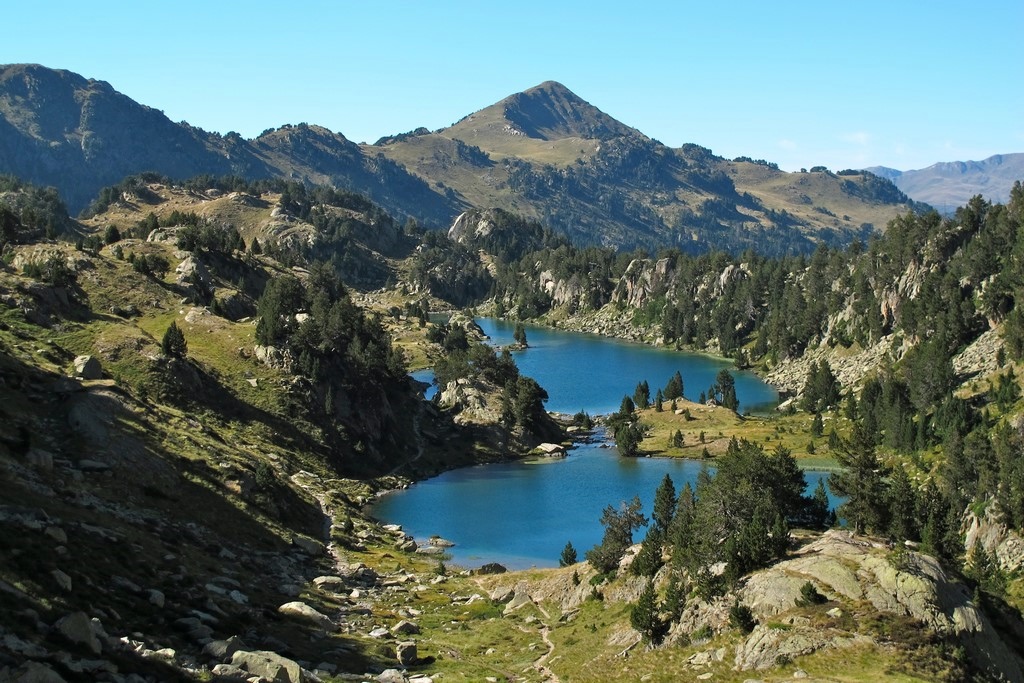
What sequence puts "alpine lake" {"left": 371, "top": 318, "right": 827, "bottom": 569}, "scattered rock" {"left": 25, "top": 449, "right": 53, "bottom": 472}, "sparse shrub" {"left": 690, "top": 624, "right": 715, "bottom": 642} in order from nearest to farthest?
"sparse shrub" {"left": 690, "top": 624, "right": 715, "bottom": 642} → "scattered rock" {"left": 25, "top": 449, "right": 53, "bottom": 472} → "alpine lake" {"left": 371, "top": 318, "right": 827, "bottom": 569}

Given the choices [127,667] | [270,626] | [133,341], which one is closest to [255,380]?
[133,341]

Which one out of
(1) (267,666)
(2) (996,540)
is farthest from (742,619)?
(2) (996,540)

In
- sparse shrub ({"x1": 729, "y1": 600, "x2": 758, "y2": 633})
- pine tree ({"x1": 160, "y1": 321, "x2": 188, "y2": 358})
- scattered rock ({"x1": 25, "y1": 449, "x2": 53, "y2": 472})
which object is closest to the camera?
sparse shrub ({"x1": 729, "y1": 600, "x2": 758, "y2": 633})

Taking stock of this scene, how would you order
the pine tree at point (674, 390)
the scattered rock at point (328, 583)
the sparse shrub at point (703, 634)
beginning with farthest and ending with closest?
the pine tree at point (674, 390) → the scattered rock at point (328, 583) → the sparse shrub at point (703, 634)

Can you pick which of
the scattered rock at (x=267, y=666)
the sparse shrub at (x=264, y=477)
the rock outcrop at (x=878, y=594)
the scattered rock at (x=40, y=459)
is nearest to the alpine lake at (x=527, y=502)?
the sparse shrub at (x=264, y=477)

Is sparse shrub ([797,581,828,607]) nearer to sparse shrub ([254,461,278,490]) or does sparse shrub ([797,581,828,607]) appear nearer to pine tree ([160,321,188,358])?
sparse shrub ([254,461,278,490])

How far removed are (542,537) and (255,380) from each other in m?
43.5

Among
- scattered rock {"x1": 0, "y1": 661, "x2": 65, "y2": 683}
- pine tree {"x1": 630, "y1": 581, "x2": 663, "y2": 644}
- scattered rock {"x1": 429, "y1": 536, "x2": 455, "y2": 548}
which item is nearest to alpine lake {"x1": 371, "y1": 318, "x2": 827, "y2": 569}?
scattered rock {"x1": 429, "y1": 536, "x2": 455, "y2": 548}

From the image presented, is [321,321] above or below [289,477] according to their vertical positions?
above

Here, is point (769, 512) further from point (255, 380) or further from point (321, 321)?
point (321, 321)

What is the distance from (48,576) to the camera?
42.5 m

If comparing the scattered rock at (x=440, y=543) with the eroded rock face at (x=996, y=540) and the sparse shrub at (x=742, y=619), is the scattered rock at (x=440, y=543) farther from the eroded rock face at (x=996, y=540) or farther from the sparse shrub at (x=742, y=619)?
the eroded rock face at (x=996, y=540)

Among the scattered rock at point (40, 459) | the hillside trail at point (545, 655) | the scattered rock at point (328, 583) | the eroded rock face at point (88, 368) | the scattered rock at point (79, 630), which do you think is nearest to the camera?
the scattered rock at point (79, 630)

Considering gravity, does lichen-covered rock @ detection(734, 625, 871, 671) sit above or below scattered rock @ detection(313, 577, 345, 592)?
above
